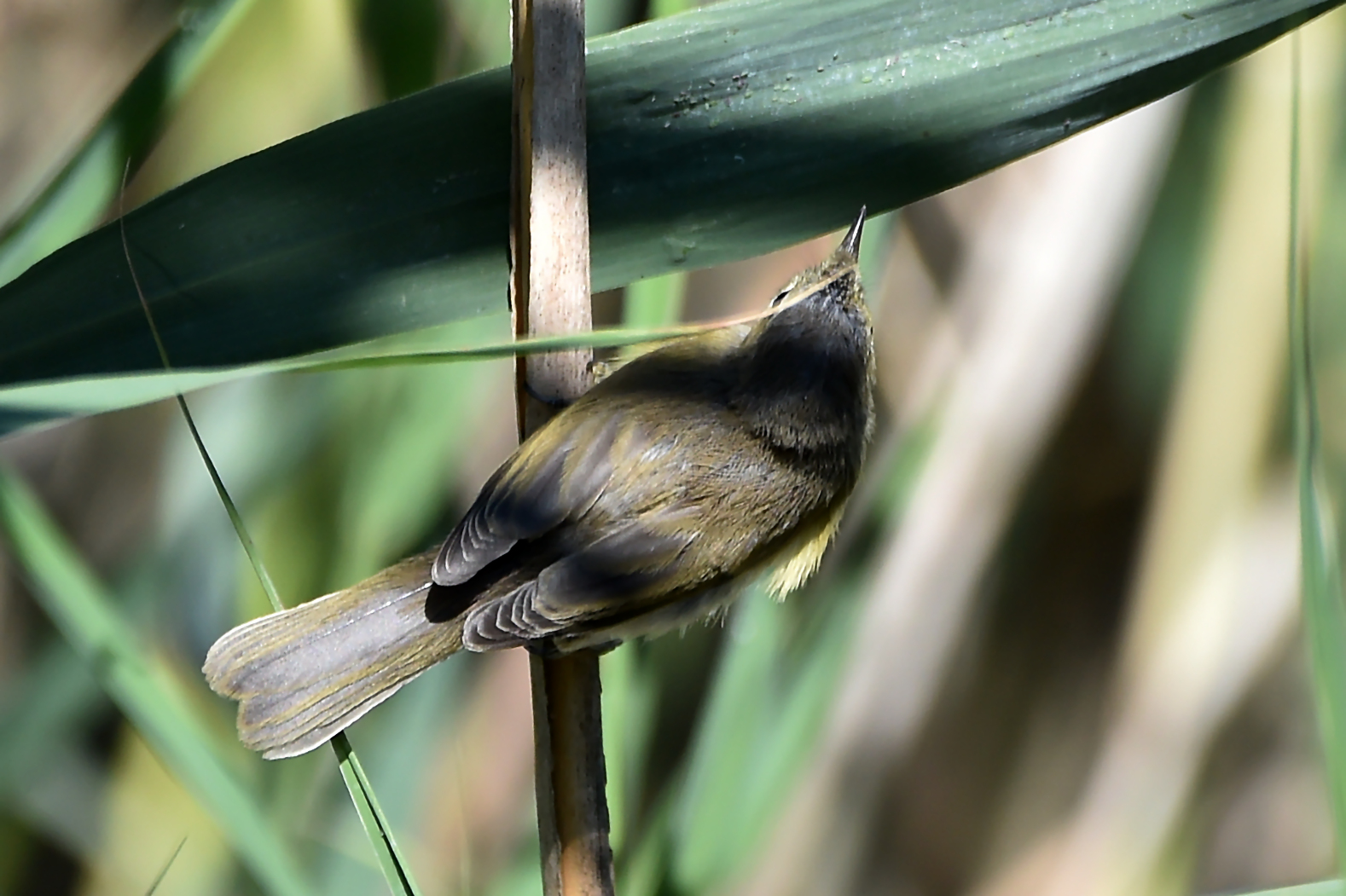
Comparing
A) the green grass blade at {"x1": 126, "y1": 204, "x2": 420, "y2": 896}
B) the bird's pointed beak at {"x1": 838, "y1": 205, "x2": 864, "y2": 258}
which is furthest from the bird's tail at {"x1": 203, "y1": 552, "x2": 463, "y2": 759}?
the bird's pointed beak at {"x1": 838, "y1": 205, "x2": 864, "y2": 258}

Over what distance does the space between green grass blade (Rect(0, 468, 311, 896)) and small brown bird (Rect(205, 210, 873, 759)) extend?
123mm

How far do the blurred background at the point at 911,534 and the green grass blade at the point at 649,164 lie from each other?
39 cm

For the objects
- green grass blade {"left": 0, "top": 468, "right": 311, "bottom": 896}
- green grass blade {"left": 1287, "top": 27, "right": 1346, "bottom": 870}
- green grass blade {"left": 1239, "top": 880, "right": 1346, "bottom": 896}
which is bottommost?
green grass blade {"left": 1239, "top": 880, "right": 1346, "bottom": 896}

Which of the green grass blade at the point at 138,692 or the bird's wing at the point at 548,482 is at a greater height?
the bird's wing at the point at 548,482

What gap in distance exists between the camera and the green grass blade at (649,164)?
2.85 ft

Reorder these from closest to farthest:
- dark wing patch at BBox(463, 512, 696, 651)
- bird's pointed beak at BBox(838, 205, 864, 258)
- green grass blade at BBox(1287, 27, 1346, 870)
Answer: green grass blade at BBox(1287, 27, 1346, 870) → dark wing patch at BBox(463, 512, 696, 651) → bird's pointed beak at BBox(838, 205, 864, 258)

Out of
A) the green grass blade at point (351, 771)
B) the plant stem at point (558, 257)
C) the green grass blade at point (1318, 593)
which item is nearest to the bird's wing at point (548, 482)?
the plant stem at point (558, 257)

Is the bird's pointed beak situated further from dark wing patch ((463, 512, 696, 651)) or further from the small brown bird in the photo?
dark wing patch ((463, 512, 696, 651))

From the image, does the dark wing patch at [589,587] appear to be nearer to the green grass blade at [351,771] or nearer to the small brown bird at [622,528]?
the small brown bird at [622,528]

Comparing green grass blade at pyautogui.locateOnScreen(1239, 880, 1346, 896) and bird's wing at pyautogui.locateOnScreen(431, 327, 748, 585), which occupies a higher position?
bird's wing at pyautogui.locateOnScreen(431, 327, 748, 585)

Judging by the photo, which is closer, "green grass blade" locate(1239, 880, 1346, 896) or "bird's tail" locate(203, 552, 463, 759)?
"green grass blade" locate(1239, 880, 1346, 896)

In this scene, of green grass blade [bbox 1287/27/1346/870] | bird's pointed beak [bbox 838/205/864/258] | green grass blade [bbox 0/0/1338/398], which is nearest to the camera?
green grass blade [bbox 1287/27/1346/870]

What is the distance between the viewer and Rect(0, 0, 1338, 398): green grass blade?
2.85 ft

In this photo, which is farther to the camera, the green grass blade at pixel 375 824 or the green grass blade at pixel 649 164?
the green grass blade at pixel 649 164
